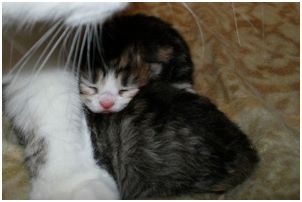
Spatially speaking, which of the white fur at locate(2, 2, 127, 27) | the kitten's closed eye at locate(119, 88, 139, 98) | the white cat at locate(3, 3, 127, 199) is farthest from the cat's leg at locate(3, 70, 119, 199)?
the white fur at locate(2, 2, 127, 27)

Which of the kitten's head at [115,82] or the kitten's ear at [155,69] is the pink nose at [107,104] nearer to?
the kitten's head at [115,82]

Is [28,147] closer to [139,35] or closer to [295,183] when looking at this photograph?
[139,35]

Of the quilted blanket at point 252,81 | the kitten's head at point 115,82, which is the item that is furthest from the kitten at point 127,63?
the quilted blanket at point 252,81

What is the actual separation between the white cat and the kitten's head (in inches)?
1.4

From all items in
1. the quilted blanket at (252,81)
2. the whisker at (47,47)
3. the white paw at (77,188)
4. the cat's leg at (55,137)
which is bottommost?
the quilted blanket at (252,81)

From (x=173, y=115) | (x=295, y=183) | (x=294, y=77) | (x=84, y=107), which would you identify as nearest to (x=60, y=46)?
(x=84, y=107)

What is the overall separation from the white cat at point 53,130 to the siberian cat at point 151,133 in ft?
0.11

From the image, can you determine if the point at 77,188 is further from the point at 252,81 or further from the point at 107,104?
the point at 252,81

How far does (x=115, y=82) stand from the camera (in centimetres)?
113

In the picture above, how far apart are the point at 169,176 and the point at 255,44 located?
0.80m

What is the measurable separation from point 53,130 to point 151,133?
0.25 metres

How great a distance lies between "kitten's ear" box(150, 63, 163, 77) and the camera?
1.21 m

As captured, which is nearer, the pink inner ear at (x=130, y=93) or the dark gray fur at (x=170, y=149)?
the dark gray fur at (x=170, y=149)

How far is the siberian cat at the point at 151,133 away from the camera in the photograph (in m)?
0.99
